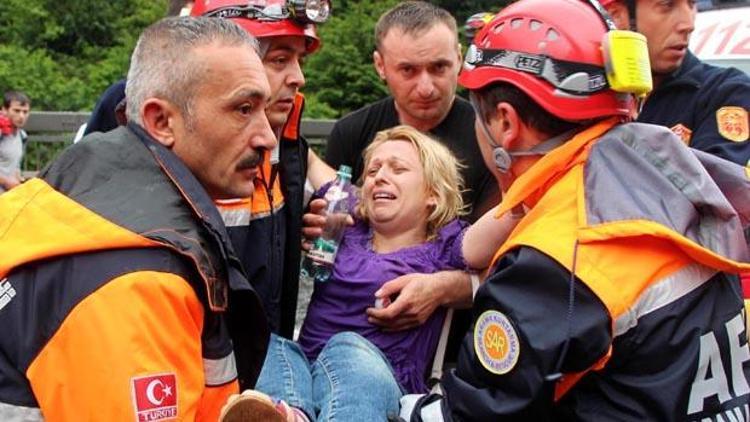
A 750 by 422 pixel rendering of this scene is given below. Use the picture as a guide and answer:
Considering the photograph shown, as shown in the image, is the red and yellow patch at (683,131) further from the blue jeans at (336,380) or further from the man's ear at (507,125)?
the blue jeans at (336,380)

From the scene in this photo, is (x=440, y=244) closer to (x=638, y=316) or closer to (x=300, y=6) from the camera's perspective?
(x=300, y=6)

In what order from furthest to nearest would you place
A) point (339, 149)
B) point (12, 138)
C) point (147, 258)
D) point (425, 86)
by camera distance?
point (12, 138), point (339, 149), point (425, 86), point (147, 258)

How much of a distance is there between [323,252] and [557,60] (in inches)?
58.3

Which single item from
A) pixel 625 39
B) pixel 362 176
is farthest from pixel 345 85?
pixel 625 39

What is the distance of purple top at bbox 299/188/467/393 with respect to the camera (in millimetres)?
3926

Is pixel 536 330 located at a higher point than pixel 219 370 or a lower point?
higher

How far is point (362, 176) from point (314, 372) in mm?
1065

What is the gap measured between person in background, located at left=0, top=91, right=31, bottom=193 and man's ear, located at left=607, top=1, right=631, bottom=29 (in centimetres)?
993

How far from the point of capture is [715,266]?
2797 millimetres

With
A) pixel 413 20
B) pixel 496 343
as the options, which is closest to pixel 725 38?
pixel 413 20

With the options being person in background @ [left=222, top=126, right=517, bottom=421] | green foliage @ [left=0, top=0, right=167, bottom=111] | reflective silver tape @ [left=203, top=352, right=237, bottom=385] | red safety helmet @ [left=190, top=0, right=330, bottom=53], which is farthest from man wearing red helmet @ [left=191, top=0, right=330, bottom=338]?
green foliage @ [left=0, top=0, right=167, bottom=111]

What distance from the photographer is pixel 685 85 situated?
166 inches

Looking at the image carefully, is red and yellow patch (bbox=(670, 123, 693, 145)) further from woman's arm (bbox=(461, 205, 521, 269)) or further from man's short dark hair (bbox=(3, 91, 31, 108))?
man's short dark hair (bbox=(3, 91, 31, 108))

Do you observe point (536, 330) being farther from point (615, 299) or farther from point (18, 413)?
point (18, 413)
